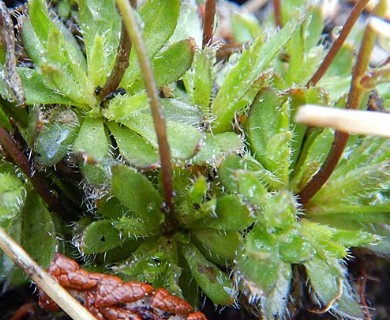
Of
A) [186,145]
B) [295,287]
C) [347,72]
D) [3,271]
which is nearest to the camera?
[186,145]

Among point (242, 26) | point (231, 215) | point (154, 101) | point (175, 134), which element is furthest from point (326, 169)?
point (242, 26)

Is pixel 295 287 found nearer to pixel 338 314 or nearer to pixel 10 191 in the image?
pixel 338 314

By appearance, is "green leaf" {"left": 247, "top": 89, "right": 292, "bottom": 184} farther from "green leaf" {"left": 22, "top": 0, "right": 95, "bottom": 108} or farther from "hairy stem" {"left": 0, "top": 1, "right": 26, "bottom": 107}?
"hairy stem" {"left": 0, "top": 1, "right": 26, "bottom": 107}

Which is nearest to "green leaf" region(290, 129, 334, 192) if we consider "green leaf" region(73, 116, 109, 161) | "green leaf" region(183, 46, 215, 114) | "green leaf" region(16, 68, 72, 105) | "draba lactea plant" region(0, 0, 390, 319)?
"draba lactea plant" region(0, 0, 390, 319)

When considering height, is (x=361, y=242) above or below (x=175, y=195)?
below

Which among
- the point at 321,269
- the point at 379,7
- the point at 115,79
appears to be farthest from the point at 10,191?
the point at 379,7

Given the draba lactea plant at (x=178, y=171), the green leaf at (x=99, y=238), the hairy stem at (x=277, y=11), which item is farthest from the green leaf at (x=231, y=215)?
the hairy stem at (x=277, y=11)
